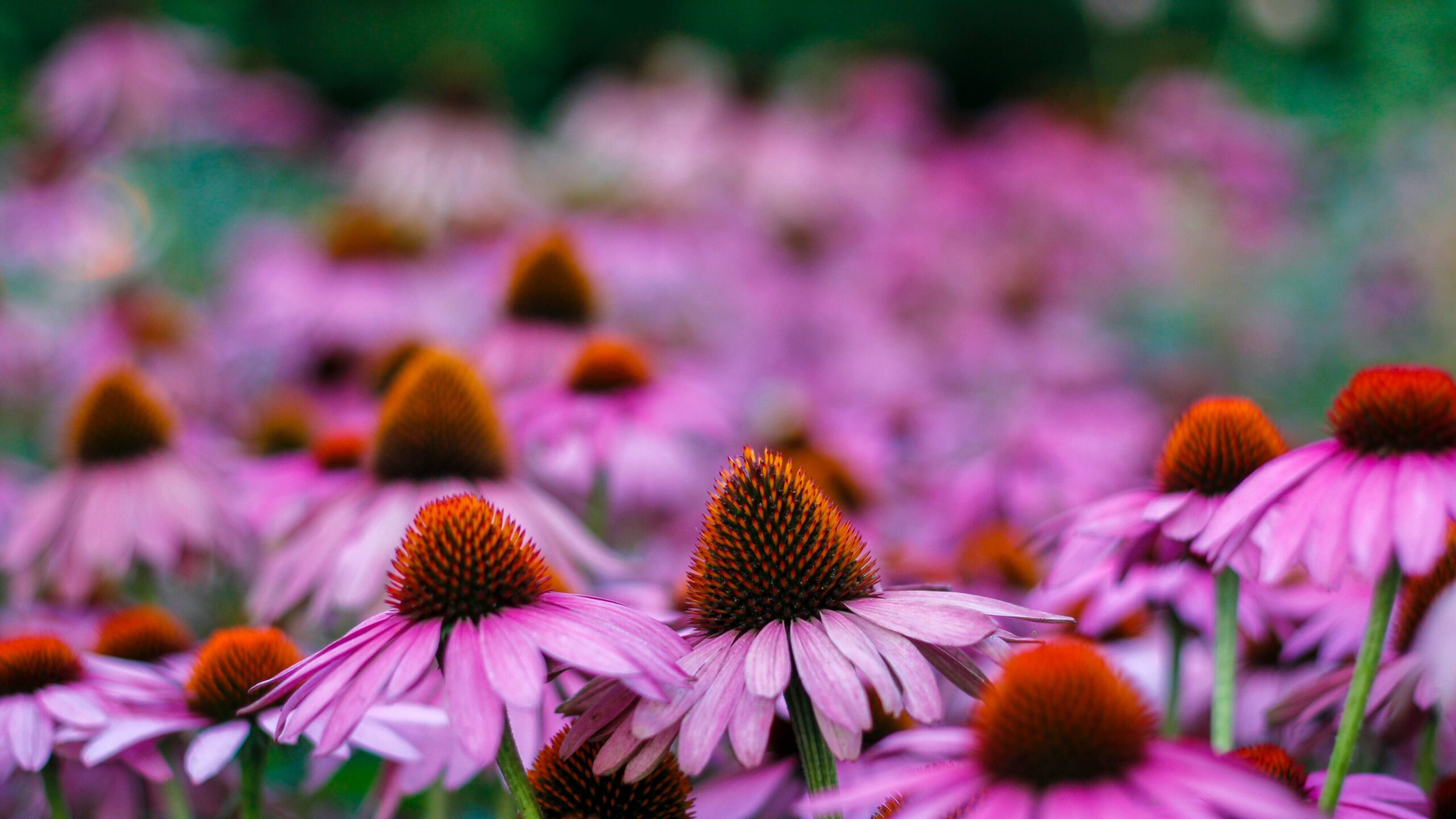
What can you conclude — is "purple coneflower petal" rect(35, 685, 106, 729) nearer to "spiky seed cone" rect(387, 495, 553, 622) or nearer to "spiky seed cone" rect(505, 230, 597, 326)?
"spiky seed cone" rect(387, 495, 553, 622)

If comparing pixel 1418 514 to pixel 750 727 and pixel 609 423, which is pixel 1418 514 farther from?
pixel 609 423

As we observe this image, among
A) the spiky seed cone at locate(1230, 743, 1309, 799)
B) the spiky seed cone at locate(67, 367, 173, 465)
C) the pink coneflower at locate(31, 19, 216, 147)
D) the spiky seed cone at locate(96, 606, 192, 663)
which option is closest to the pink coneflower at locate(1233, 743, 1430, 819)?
the spiky seed cone at locate(1230, 743, 1309, 799)

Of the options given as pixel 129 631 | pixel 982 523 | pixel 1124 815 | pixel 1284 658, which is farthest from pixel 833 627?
pixel 982 523

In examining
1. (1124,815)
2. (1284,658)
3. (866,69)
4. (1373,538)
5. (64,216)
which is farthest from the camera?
(866,69)

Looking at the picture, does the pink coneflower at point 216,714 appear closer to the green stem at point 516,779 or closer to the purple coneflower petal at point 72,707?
the purple coneflower petal at point 72,707

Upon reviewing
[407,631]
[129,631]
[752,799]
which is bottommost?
[129,631]

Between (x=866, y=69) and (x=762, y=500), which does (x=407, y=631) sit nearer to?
(x=762, y=500)

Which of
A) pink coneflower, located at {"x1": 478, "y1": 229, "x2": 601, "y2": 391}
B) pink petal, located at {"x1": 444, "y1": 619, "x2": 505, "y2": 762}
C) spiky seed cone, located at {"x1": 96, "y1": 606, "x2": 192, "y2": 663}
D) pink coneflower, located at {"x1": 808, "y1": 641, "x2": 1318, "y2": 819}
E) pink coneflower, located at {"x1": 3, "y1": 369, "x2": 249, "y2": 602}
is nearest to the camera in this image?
pink coneflower, located at {"x1": 808, "y1": 641, "x2": 1318, "y2": 819}
